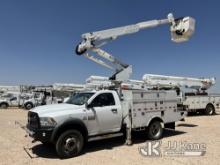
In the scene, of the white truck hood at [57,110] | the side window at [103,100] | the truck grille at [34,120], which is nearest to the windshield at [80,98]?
the side window at [103,100]

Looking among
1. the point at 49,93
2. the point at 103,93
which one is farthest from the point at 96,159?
the point at 49,93

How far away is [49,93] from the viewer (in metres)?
29.4

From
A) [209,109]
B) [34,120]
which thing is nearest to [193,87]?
[209,109]

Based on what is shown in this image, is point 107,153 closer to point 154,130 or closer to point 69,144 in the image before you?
point 69,144

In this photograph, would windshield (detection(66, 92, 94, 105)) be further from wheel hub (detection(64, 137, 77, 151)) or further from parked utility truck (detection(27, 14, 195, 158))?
wheel hub (detection(64, 137, 77, 151))

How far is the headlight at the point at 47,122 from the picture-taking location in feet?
24.2

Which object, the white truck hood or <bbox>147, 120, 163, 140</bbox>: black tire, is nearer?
the white truck hood

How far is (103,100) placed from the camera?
8859 mm

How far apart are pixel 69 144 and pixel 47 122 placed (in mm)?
959

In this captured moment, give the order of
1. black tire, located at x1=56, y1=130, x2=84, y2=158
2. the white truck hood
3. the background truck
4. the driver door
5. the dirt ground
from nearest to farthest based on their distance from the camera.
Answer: the dirt ground < black tire, located at x1=56, y1=130, x2=84, y2=158 < the white truck hood < the driver door < the background truck

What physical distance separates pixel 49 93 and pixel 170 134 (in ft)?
67.3

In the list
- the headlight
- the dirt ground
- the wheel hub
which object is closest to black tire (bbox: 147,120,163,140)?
the dirt ground

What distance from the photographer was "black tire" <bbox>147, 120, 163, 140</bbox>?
9.98 metres

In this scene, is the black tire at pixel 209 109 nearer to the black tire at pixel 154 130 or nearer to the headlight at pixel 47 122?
the black tire at pixel 154 130
